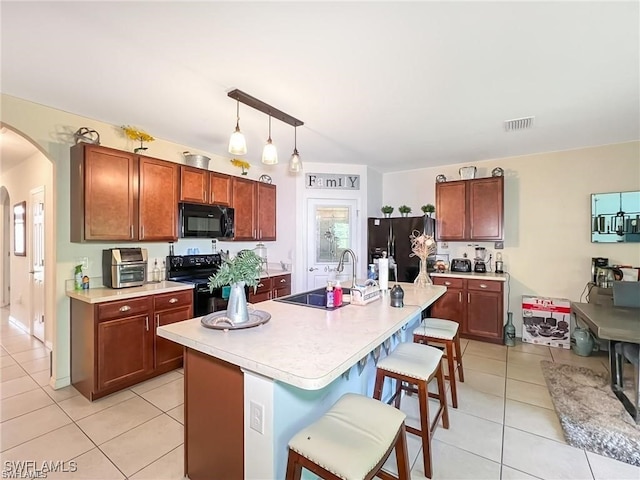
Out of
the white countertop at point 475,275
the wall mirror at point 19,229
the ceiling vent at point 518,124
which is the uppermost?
the ceiling vent at point 518,124

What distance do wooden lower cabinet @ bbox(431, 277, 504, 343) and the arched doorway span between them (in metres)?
4.77

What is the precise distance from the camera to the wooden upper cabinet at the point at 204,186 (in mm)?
3576

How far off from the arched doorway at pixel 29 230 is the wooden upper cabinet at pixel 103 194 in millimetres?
559

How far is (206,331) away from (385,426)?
100 centimetres

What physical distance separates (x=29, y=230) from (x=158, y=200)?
8.82ft

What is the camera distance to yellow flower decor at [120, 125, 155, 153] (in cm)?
308

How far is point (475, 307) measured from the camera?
4.17 metres

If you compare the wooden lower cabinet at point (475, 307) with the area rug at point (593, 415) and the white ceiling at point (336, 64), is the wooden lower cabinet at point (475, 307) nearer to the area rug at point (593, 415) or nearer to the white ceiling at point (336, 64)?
the area rug at point (593, 415)

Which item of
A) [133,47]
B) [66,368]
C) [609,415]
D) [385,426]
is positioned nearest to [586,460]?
[609,415]

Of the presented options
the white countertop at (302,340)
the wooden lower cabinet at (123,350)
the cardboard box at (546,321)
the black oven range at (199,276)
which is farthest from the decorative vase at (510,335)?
the wooden lower cabinet at (123,350)

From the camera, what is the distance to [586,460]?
1.95 meters

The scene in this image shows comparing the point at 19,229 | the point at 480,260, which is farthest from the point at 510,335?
the point at 19,229

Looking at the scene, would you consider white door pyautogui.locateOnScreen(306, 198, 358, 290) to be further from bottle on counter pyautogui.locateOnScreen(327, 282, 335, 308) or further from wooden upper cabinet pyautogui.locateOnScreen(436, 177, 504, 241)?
bottle on counter pyautogui.locateOnScreen(327, 282, 335, 308)

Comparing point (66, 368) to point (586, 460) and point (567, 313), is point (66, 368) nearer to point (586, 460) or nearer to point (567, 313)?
point (586, 460)
